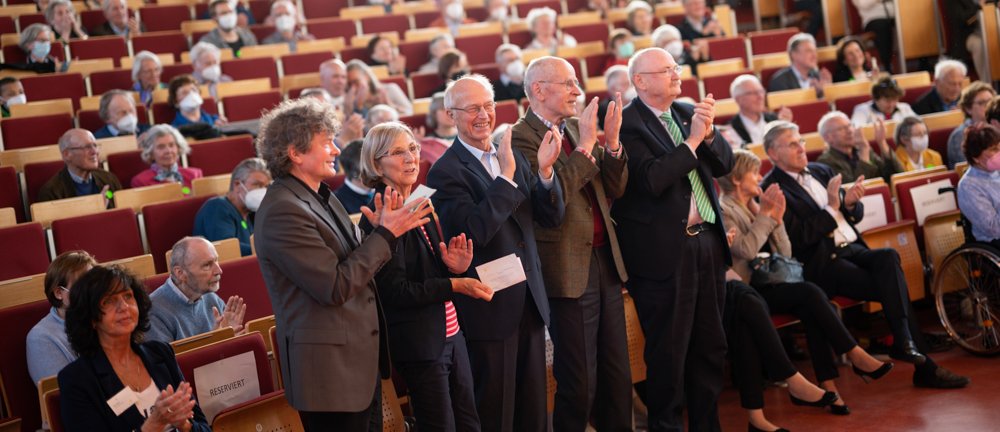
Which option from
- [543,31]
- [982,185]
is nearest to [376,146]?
[982,185]

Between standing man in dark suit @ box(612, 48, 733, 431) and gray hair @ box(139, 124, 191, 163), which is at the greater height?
gray hair @ box(139, 124, 191, 163)

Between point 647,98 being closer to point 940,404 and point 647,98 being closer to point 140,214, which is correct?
point 940,404

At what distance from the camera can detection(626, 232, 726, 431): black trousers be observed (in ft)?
10.1

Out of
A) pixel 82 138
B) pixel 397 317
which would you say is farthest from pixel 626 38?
pixel 397 317

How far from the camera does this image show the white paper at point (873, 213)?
4.50 m

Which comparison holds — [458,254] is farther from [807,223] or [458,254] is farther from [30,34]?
[30,34]

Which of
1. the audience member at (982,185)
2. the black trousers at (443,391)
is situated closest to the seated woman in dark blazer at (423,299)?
the black trousers at (443,391)

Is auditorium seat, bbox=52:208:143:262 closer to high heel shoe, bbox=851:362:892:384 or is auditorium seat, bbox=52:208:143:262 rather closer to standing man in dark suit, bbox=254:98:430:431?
standing man in dark suit, bbox=254:98:430:431

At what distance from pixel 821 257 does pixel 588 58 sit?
362cm

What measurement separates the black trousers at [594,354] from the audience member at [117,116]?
3501 mm

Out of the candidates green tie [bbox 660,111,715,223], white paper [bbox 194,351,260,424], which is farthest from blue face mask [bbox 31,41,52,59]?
green tie [bbox 660,111,715,223]

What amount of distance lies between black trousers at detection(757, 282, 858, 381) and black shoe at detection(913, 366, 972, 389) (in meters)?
0.28

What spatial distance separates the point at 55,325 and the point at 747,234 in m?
2.37

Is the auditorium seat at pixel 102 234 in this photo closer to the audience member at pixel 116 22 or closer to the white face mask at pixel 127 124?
the white face mask at pixel 127 124
